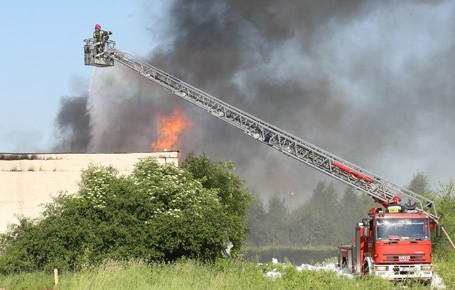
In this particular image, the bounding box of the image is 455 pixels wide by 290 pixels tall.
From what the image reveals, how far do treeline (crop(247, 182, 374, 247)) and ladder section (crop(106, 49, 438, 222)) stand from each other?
110761 millimetres

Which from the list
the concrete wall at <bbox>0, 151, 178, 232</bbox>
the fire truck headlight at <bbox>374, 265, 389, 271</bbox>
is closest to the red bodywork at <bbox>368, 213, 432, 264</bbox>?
the fire truck headlight at <bbox>374, 265, 389, 271</bbox>

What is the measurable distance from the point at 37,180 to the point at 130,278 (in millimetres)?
22009

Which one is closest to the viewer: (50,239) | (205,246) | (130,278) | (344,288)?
(344,288)

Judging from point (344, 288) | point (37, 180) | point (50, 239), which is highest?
point (37, 180)

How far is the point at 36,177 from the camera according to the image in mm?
53250

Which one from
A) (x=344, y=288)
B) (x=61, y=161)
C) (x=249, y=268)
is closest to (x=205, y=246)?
(x=249, y=268)

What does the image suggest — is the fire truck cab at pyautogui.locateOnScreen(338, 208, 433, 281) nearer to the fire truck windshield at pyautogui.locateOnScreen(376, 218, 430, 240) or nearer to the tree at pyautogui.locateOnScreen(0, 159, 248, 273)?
the fire truck windshield at pyautogui.locateOnScreen(376, 218, 430, 240)

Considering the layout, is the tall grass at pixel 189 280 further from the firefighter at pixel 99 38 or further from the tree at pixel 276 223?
the tree at pixel 276 223

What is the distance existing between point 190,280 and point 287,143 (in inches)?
673

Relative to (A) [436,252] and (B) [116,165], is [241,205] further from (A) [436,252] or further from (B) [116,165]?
(A) [436,252]

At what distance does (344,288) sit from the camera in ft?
101

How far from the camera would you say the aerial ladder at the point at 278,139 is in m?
46.5

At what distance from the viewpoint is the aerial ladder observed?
46.5m

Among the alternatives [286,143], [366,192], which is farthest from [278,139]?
[366,192]
